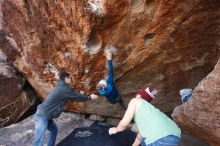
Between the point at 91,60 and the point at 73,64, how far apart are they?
0.37 meters

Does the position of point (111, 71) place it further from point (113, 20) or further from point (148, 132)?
point (148, 132)

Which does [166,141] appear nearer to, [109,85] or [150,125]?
[150,125]

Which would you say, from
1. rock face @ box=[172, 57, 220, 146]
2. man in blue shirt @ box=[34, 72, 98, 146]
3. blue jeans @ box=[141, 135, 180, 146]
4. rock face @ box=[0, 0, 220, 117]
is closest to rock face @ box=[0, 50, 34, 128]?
rock face @ box=[0, 0, 220, 117]

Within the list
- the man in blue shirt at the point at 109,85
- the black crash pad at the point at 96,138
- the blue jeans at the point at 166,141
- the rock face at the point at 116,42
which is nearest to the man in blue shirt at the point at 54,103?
the man in blue shirt at the point at 109,85

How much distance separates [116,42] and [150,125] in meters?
2.26

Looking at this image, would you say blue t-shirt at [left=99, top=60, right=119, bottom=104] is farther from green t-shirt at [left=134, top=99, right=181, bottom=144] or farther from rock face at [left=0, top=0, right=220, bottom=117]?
green t-shirt at [left=134, top=99, right=181, bottom=144]

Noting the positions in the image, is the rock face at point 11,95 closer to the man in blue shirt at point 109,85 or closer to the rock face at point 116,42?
the rock face at point 116,42

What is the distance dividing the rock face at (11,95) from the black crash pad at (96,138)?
1840mm

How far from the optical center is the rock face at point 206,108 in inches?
223

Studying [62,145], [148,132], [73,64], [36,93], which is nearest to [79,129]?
[62,145]

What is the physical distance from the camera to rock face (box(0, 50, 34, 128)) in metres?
8.77

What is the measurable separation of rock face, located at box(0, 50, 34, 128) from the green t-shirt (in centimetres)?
418

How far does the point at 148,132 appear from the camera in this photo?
17.4ft

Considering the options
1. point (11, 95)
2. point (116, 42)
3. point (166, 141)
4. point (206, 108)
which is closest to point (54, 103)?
point (116, 42)
